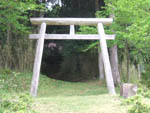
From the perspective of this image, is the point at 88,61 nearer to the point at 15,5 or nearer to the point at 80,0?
the point at 80,0

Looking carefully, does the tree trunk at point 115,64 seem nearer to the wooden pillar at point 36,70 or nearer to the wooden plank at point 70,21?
the wooden plank at point 70,21

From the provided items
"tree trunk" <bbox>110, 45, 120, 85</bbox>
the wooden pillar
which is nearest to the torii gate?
the wooden pillar

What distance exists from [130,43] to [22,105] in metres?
4.74

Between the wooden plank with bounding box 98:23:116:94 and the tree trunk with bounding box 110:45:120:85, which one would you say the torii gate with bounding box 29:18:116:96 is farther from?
the tree trunk with bounding box 110:45:120:85

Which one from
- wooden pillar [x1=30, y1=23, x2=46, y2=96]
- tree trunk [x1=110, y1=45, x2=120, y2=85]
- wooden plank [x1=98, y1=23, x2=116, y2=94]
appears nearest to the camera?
wooden pillar [x1=30, y1=23, x2=46, y2=96]

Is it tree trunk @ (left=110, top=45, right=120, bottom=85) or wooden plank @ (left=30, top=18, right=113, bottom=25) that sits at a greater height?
wooden plank @ (left=30, top=18, right=113, bottom=25)

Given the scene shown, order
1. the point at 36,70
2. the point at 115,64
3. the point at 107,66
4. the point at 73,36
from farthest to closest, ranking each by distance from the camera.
A: the point at 115,64, the point at 73,36, the point at 107,66, the point at 36,70

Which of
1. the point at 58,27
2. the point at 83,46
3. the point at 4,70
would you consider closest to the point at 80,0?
the point at 58,27

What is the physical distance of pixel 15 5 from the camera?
5.71 m

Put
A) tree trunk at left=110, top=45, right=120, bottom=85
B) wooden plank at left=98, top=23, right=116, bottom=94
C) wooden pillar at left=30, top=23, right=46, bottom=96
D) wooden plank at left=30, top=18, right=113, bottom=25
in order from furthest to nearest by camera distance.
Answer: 1. tree trunk at left=110, top=45, right=120, bottom=85
2. wooden plank at left=30, top=18, right=113, bottom=25
3. wooden plank at left=98, top=23, right=116, bottom=94
4. wooden pillar at left=30, top=23, right=46, bottom=96

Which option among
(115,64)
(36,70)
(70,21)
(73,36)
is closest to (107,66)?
(73,36)

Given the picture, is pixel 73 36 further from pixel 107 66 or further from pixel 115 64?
pixel 115 64

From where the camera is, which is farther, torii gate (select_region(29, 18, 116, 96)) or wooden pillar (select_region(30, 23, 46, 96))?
torii gate (select_region(29, 18, 116, 96))

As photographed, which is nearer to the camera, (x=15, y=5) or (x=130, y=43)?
(x=15, y=5)
